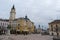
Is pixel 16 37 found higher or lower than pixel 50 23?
lower

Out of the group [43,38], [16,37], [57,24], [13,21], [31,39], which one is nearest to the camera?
[16,37]

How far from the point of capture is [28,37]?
26.5 m

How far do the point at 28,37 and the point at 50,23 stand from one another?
2276 centimetres

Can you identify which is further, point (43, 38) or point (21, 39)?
point (43, 38)

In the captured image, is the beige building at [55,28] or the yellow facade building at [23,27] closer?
the beige building at [55,28]

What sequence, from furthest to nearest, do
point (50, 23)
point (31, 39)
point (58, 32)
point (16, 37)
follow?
point (50, 23), point (58, 32), point (31, 39), point (16, 37)

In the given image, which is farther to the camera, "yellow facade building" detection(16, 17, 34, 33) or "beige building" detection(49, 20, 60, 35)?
"yellow facade building" detection(16, 17, 34, 33)

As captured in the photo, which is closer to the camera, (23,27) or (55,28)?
(55,28)

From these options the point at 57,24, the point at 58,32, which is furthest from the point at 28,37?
the point at 57,24

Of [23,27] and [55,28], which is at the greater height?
[23,27]

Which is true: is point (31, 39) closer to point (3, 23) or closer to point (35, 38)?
point (35, 38)

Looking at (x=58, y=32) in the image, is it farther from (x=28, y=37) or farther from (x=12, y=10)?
(x=12, y=10)

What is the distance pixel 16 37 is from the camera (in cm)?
2438

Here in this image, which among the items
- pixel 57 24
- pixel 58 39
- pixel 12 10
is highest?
pixel 12 10
